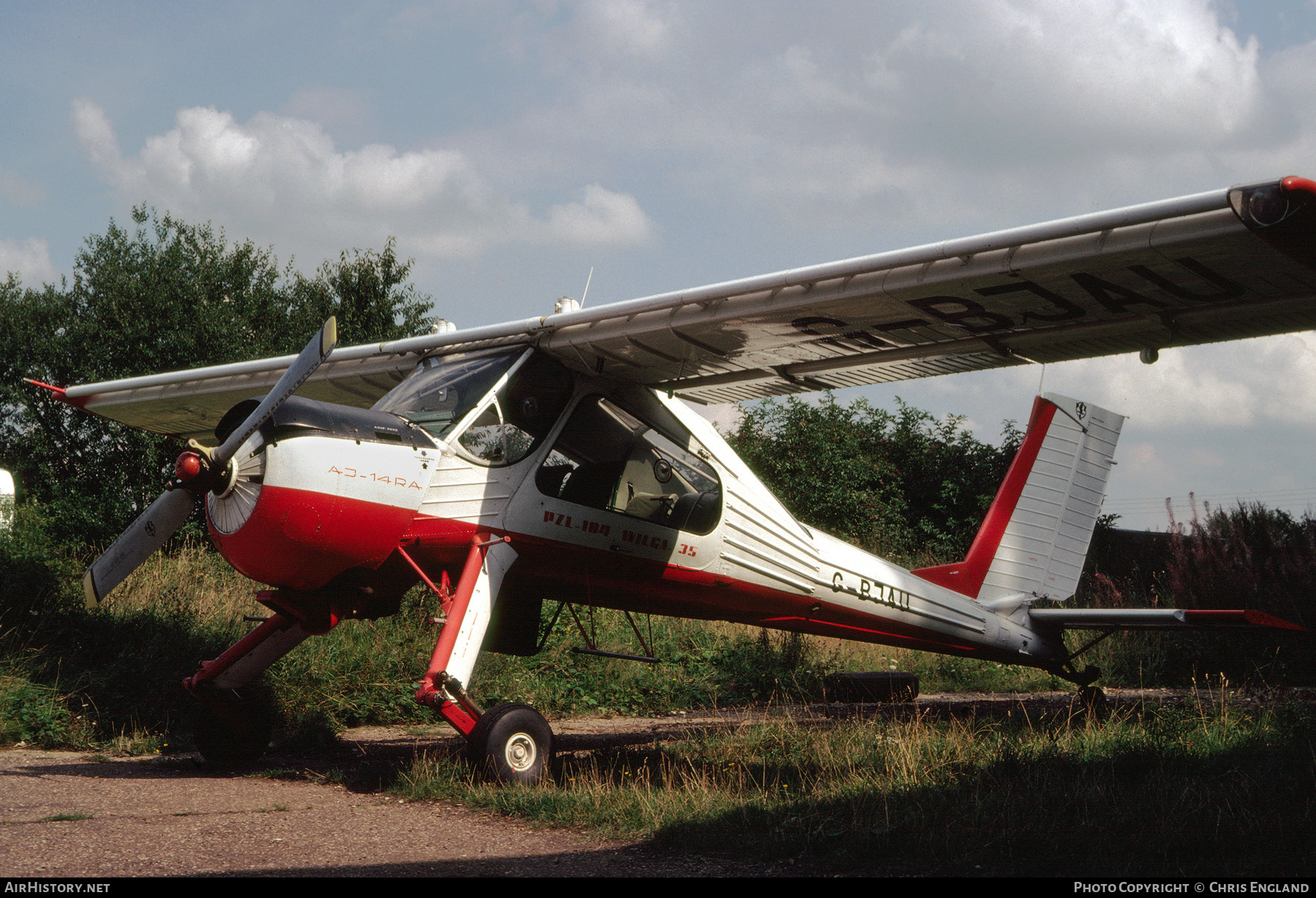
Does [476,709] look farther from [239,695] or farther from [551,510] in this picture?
[239,695]

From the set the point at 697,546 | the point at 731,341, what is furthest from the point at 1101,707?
the point at 731,341

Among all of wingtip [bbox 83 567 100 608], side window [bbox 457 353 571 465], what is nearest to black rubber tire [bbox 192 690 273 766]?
wingtip [bbox 83 567 100 608]

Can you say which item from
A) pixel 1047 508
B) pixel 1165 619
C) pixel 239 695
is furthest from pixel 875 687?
pixel 239 695

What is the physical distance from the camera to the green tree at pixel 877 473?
18156mm

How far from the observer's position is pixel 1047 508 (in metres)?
9.04

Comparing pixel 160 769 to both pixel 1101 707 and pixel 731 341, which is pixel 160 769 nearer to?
pixel 731 341

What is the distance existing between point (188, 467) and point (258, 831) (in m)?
1.87

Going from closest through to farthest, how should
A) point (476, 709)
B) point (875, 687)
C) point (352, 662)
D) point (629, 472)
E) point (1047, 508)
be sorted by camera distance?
point (476, 709) → point (629, 472) → point (352, 662) → point (1047, 508) → point (875, 687)

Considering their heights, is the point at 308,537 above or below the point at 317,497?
below

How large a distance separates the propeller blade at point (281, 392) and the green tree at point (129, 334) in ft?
38.2

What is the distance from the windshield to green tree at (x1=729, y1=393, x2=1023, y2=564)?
12.2 metres

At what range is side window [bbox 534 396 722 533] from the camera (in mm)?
6352

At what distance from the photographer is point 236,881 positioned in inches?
125

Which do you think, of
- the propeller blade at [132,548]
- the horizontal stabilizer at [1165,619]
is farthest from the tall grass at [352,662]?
the horizontal stabilizer at [1165,619]
